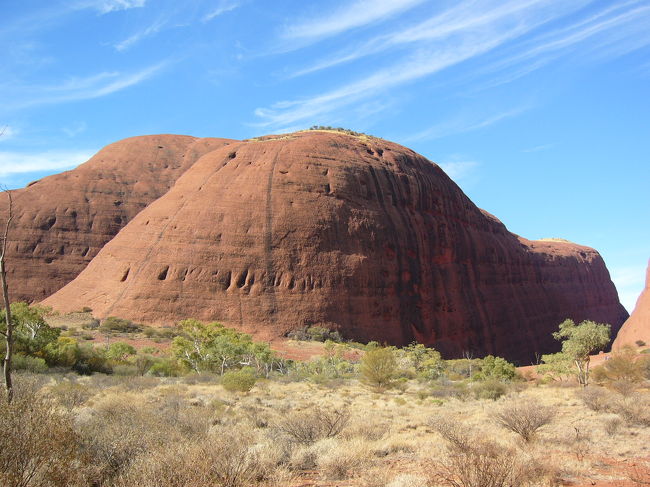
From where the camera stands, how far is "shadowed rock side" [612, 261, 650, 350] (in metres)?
37.9

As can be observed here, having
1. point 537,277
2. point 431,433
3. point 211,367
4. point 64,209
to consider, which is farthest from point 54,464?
point 537,277

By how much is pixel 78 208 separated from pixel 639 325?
54894mm

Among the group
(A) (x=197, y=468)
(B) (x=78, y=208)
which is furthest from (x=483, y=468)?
(B) (x=78, y=208)

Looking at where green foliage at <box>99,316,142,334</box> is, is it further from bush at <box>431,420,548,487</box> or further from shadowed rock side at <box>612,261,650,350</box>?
shadowed rock side at <box>612,261,650,350</box>

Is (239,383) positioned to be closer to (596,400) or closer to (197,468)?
(596,400)

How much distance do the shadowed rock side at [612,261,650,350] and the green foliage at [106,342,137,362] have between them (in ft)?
105

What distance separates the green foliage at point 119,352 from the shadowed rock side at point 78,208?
2835 cm

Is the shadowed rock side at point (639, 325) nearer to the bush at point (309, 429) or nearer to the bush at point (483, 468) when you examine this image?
the bush at point (309, 429)

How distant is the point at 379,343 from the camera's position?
137 ft

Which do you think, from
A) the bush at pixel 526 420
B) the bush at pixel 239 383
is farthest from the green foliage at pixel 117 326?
the bush at pixel 526 420

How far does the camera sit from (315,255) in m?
42.2

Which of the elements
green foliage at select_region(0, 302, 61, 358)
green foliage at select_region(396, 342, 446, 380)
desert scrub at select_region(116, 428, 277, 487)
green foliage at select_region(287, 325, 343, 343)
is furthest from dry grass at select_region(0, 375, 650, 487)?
green foliage at select_region(287, 325, 343, 343)

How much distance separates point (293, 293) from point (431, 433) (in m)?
29.3

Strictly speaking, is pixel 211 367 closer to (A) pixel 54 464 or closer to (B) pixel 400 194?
(A) pixel 54 464
